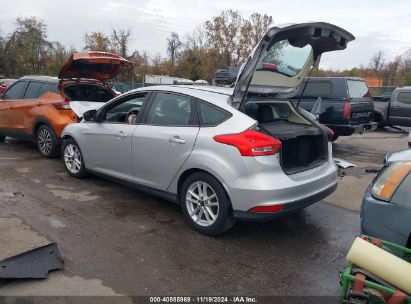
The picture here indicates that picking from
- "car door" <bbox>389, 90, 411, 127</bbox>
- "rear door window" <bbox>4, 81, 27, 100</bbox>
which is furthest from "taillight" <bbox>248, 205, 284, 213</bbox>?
"car door" <bbox>389, 90, 411, 127</bbox>

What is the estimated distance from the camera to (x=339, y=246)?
4137 millimetres

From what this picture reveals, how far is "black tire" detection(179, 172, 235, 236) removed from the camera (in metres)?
3.95

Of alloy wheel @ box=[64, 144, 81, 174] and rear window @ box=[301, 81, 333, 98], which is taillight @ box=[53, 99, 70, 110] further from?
rear window @ box=[301, 81, 333, 98]

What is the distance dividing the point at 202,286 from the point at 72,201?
262 centimetres

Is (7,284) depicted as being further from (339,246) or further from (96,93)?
(96,93)

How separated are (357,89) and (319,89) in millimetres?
1056

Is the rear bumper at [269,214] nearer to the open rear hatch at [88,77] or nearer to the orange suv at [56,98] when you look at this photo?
the open rear hatch at [88,77]

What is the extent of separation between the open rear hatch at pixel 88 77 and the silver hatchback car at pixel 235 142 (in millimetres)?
2211

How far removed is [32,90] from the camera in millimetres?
7957

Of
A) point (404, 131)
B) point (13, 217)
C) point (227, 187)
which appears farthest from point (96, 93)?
point (404, 131)

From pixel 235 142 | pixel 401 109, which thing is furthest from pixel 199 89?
pixel 401 109

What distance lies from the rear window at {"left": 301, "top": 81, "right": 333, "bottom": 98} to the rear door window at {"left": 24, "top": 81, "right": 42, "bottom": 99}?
6288 millimetres

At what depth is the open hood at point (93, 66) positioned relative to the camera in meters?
7.22

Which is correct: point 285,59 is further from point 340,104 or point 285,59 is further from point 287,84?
point 340,104
